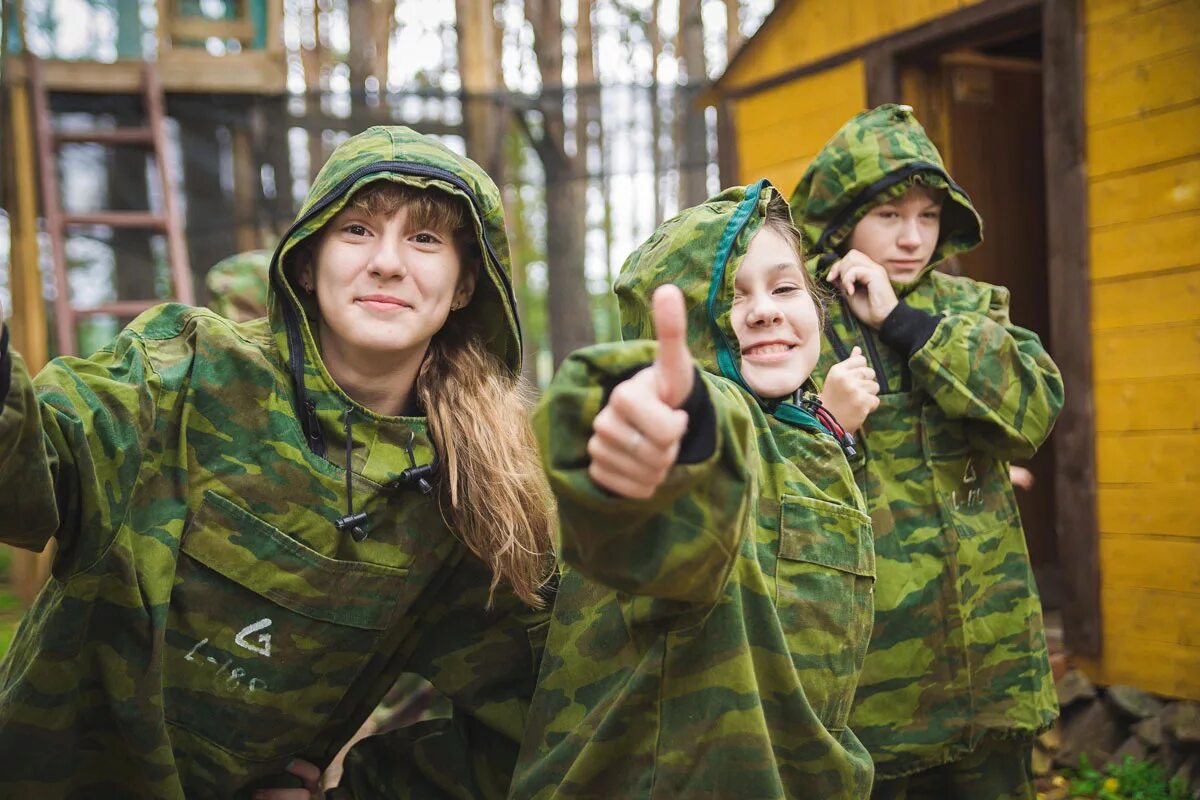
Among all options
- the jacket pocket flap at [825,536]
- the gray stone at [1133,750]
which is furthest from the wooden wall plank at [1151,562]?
the jacket pocket flap at [825,536]

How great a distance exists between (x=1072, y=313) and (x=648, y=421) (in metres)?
3.80

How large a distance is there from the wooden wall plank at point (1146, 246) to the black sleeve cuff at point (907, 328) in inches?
74.7

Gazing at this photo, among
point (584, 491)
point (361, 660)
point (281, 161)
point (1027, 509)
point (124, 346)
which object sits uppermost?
point (281, 161)

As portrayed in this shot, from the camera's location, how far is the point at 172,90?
26.4 ft

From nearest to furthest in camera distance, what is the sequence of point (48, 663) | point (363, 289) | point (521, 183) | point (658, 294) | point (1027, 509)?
1. point (658, 294)
2. point (48, 663)
3. point (363, 289)
4. point (1027, 509)
5. point (521, 183)

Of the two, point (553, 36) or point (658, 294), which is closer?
point (658, 294)

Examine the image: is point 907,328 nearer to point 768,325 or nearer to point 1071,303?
point 768,325

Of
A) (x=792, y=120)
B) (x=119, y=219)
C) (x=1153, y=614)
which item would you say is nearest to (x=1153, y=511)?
(x=1153, y=614)

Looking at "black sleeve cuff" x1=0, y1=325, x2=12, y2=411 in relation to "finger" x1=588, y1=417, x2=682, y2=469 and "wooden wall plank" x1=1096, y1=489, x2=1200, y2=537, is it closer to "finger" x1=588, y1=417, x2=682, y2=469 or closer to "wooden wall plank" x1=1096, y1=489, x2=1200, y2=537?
"finger" x1=588, y1=417, x2=682, y2=469

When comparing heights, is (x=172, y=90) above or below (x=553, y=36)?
below

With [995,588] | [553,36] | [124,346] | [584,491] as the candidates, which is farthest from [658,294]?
[553,36]

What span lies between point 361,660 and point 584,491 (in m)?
1.27

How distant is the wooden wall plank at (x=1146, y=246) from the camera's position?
13.8 ft

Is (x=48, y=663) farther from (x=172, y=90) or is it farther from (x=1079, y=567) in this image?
(x=172, y=90)
